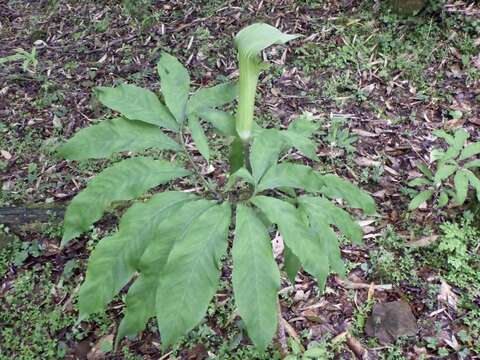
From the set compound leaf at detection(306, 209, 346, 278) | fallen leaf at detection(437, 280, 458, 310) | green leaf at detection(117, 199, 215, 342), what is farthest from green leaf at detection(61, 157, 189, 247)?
fallen leaf at detection(437, 280, 458, 310)

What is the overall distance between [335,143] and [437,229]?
0.81 metres

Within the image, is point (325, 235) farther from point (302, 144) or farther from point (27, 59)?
point (27, 59)

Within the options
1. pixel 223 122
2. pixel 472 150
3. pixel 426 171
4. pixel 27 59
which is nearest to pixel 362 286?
pixel 426 171

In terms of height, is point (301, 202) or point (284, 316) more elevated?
point (301, 202)

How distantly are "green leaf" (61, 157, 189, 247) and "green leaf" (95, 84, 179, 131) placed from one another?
141 mm

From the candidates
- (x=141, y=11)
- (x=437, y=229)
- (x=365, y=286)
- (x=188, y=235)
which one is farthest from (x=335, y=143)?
(x=141, y=11)

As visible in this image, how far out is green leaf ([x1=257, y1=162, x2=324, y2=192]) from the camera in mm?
1262

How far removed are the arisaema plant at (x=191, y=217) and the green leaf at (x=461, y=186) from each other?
949 millimetres

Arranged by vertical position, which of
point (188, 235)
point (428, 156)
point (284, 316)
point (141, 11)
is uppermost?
point (188, 235)

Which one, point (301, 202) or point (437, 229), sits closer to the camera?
point (301, 202)

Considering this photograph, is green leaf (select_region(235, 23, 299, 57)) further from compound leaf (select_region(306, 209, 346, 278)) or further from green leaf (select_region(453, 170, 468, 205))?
green leaf (select_region(453, 170, 468, 205))

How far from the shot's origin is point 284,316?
216cm

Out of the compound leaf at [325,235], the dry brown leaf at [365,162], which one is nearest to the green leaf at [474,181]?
the dry brown leaf at [365,162]

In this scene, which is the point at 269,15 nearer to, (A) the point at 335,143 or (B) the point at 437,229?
(A) the point at 335,143
